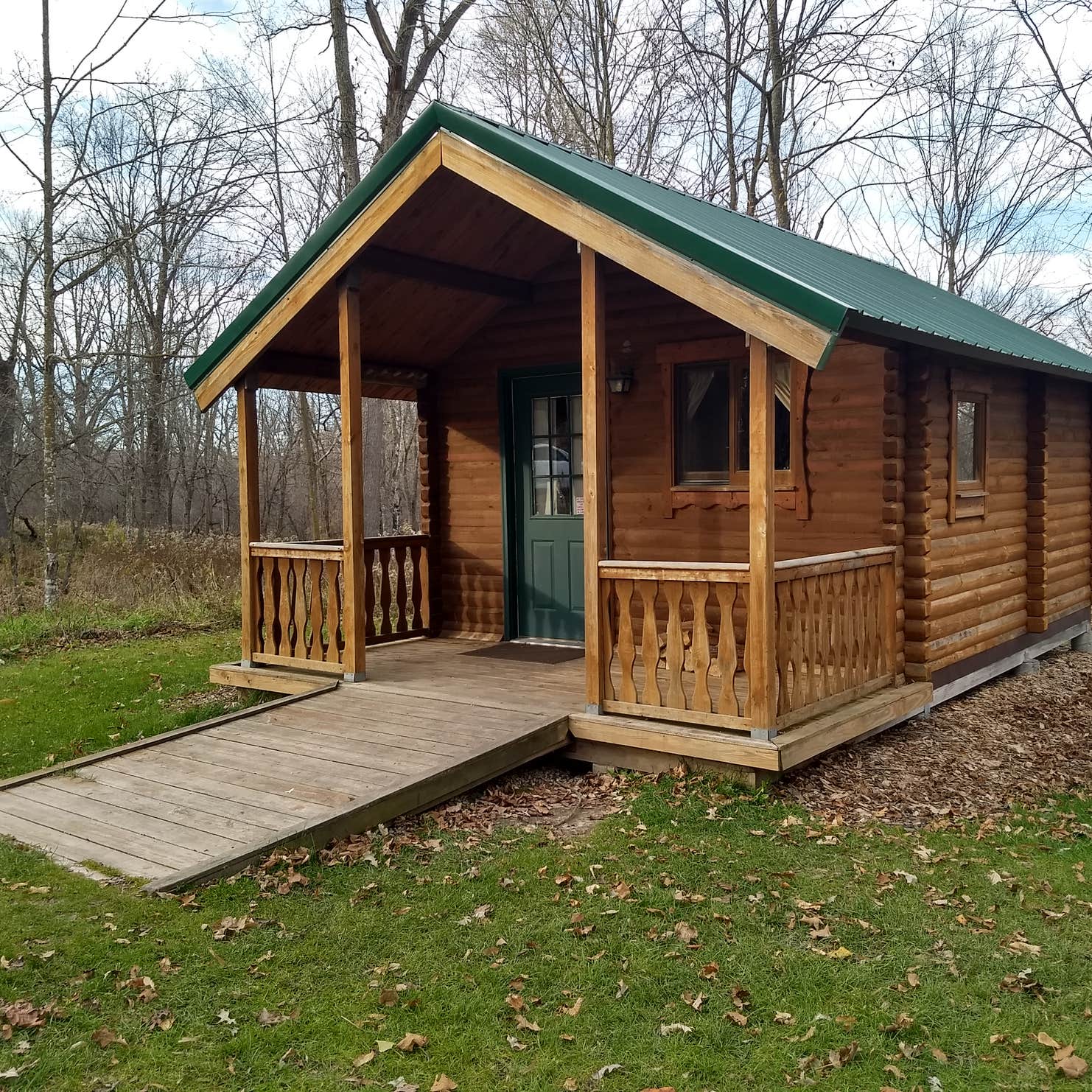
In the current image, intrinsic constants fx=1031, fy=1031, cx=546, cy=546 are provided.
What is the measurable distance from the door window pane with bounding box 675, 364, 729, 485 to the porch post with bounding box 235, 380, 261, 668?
11.0 feet

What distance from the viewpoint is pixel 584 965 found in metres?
3.97

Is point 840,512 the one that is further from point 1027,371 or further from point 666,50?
point 666,50

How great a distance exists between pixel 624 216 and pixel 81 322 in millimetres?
19220

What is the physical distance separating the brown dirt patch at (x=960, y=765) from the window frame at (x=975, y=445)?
5.32 feet

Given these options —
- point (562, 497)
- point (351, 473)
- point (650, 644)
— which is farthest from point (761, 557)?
point (562, 497)

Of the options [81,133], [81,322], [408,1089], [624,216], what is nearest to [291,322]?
[624,216]

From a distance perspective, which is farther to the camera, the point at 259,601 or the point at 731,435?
the point at 259,601

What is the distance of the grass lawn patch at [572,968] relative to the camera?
3.32m

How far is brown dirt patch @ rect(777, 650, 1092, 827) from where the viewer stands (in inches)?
235

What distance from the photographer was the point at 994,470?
9055 mm

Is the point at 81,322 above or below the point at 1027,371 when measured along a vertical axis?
above

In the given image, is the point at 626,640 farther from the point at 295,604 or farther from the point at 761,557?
the point at 295,604

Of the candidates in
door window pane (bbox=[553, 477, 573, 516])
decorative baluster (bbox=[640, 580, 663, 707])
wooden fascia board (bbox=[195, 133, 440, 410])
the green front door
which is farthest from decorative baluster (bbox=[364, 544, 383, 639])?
decorative baluster (bbox=[640, 580, 663, 707])

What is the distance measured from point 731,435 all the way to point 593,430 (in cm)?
206
